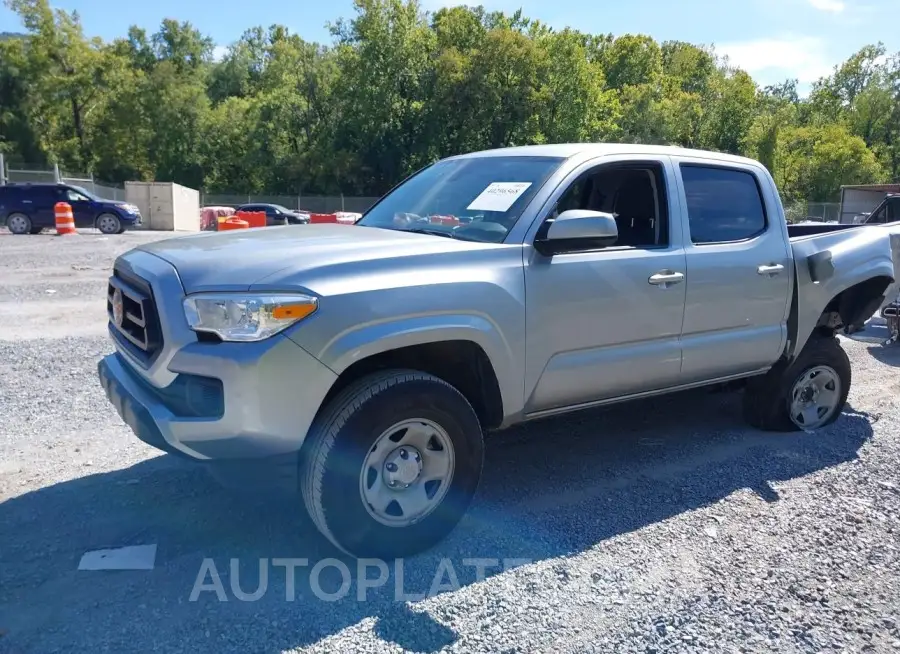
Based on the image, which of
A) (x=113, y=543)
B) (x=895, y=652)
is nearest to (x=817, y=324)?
(x=895, y=652)

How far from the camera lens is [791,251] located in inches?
193

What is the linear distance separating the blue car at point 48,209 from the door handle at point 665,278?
23.2 meters

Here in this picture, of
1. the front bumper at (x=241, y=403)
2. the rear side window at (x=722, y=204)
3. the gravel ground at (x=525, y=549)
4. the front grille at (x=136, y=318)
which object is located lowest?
the gravel ground at (x=525, y=549)

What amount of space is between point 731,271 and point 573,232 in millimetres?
1452

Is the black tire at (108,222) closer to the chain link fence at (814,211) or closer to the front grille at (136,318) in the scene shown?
the front grille at (136,318)

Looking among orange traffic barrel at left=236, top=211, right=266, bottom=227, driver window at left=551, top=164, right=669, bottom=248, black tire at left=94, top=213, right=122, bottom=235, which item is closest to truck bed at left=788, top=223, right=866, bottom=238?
driver window at left=551, top=164, right=669, bottom=248

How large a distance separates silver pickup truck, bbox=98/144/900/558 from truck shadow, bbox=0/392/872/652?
0.29 meters

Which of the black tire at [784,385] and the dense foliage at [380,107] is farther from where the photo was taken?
the dense foliage at [380,107]

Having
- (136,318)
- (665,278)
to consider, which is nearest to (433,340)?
(136,318)

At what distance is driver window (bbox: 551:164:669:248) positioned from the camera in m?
4.33

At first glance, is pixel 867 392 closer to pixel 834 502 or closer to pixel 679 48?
pixel 834 502

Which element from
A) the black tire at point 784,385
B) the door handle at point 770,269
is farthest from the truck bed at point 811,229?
the door handle at point 770,269

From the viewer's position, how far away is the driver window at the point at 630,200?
4.33 meters

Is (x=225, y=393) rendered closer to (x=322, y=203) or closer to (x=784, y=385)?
(x=784, y=385)
